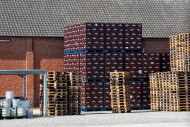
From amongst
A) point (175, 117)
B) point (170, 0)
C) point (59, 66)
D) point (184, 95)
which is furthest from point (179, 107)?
point (170, 0)

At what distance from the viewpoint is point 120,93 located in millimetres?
27844

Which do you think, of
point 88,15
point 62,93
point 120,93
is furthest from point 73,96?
point 88,15

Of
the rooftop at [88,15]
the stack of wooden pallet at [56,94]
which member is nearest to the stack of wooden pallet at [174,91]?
the stack of wooden pallet at [56,94]

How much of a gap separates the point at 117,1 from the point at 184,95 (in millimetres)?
13142

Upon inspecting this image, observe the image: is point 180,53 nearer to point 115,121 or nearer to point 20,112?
point 115,121

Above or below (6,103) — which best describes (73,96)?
above

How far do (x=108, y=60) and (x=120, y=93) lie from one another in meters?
2.31

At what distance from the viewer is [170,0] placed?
41000 millimetres

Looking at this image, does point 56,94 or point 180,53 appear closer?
point 56,94

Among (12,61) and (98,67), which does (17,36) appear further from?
(98,67)

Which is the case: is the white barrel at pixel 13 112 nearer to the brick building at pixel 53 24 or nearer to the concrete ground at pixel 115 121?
the concrete ground at pixel 115 121

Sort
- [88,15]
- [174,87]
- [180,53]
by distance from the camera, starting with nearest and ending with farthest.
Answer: [174,87] < [180,53] < [88,15]

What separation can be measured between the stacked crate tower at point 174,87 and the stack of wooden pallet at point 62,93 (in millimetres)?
4114

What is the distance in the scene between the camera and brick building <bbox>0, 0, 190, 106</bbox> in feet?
111
